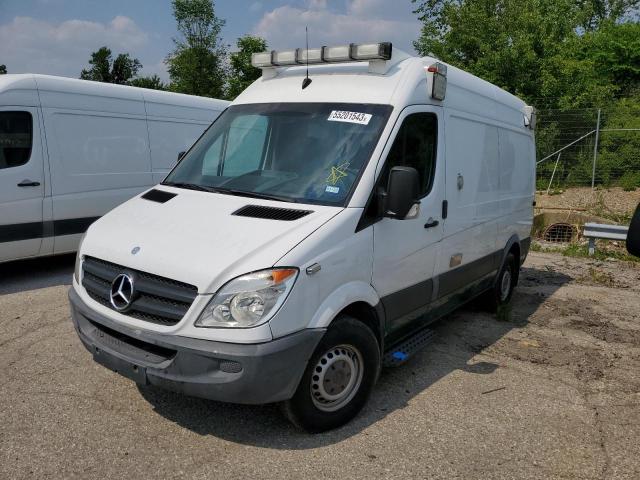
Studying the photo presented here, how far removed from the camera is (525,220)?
718 centimetres

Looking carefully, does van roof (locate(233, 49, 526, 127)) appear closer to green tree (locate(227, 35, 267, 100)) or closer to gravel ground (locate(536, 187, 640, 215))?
gravel ground (locate(536, 187, 640, 215))

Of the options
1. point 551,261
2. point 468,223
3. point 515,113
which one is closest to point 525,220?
point 515,113

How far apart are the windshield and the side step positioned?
130 centimetres

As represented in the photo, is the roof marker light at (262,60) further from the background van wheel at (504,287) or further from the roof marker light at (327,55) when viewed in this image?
the background van wheel at (504,287)

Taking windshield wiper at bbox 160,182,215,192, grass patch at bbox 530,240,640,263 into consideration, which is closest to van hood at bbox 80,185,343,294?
windshield wiper at bbox 160,182,215,192

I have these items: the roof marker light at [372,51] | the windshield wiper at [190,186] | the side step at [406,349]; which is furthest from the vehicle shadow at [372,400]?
the roof marker light at [372,51]

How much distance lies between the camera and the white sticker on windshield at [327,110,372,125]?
161 inches

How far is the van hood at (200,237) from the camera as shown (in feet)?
10.6

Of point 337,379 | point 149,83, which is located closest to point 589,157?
point 337,379

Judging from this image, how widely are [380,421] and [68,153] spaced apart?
5.73 metres

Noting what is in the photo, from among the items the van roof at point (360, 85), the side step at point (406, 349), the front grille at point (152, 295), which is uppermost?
the van roof at point (360, 85)

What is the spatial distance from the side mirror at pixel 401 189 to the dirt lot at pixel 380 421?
4.64 ft

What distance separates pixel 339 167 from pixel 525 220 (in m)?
4.06

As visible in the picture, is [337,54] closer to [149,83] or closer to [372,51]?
[372,51]
